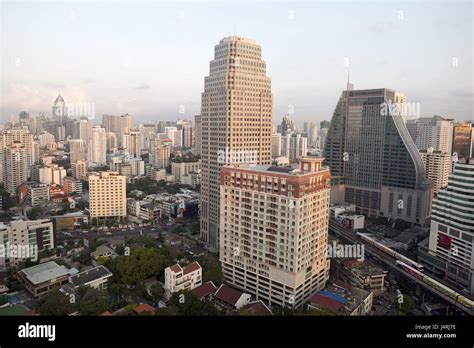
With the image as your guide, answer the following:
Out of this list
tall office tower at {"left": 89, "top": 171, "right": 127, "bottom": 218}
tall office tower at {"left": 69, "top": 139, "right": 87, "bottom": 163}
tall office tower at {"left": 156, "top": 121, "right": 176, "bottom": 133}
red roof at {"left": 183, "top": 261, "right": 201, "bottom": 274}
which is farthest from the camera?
tall office tower at {"left": 156, "top": 121, "right": 176, "bottom": 133}

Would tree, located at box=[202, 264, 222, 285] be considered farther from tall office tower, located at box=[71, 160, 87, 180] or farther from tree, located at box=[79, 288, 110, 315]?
tall office tower, located at box=[71, 160, 87, 180]

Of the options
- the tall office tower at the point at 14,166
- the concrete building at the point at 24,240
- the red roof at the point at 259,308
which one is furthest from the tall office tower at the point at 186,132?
the red roof at the point at 259,308

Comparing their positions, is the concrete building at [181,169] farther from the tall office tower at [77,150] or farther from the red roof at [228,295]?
the red roof at [228,295]

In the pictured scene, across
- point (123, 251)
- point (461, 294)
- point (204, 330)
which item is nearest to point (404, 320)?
point (204, 330)

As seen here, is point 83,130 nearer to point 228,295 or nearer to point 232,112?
point 232,112

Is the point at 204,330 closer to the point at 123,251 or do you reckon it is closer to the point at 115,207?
the point at 123,251

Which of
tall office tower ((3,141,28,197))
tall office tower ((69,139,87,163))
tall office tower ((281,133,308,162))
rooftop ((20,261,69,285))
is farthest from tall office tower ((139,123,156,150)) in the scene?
rooftop ((20,261,69,285))

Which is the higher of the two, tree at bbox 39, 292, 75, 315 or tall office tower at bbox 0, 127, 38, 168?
tall office tower at bbox 0, 127, 38, 168

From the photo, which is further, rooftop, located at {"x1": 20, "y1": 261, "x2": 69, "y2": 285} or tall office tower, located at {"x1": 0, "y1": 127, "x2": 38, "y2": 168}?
tall office tower, located at {"x1": 0, "y1": 127, "x2": 38, "y2": 168}
